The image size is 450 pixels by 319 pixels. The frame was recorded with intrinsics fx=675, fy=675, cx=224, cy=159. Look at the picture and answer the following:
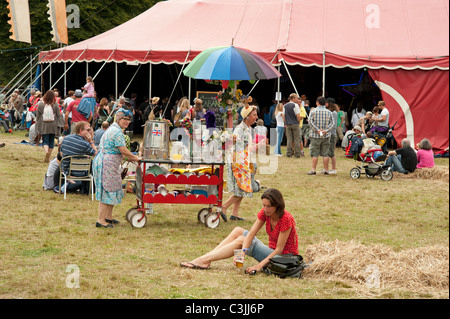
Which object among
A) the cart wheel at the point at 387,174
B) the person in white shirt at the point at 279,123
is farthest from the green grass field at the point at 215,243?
the person in white shirt at the point at 279,123

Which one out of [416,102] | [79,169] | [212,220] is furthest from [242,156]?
[416,102]

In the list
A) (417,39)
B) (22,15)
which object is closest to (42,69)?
(22,15)

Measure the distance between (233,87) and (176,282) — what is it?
16.7 feet

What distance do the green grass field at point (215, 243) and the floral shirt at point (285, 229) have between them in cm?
27

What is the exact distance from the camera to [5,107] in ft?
84.5

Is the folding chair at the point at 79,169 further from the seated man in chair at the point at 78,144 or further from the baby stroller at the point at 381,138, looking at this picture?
the baby stroller at the point at 381,138

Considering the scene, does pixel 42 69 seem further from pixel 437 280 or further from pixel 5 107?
pixel 437 280

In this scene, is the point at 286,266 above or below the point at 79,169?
below

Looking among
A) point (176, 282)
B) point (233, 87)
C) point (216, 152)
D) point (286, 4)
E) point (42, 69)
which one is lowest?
point (176, 282)

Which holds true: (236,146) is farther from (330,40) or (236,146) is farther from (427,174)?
(330,40)

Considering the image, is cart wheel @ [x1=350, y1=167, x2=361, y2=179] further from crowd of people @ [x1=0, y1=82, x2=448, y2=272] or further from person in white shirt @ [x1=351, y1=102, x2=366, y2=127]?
person in white shirt @ [x1=351, y1=102, x2=366, y2=127]

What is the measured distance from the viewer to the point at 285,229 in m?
6.39

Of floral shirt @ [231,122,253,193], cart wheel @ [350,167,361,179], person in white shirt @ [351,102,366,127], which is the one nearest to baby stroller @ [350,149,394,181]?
cart wheel @ [350,167,361,179]

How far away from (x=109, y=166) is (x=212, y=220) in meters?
1.59
